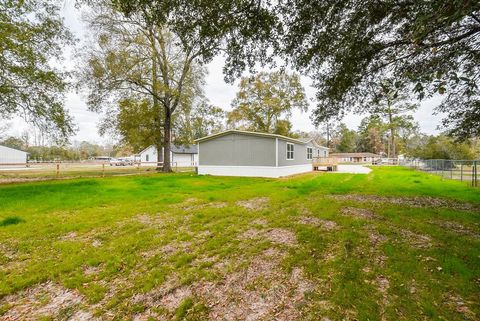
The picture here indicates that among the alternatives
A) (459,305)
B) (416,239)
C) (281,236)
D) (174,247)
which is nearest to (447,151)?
(416,239)

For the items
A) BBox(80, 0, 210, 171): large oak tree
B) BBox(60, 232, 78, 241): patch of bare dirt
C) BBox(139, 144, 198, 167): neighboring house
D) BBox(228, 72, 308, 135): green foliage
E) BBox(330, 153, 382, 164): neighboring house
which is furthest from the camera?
BBox(330, 153, 382, 164): neighboring house

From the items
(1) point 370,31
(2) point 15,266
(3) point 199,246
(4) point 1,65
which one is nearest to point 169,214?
(3) point 199,246

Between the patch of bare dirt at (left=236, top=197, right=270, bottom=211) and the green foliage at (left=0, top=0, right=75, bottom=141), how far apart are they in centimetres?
1049

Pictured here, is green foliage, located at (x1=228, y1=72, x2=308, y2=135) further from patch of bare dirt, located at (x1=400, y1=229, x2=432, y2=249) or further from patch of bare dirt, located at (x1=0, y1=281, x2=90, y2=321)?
patch of bare dirt, located at (x1=0, y1=281, x2=90, y2=321)

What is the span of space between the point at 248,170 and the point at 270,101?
49.8 feet

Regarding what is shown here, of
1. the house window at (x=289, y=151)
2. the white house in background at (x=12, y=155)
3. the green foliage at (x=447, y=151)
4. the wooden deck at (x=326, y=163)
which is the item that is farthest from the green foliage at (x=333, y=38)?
the white house in background at (x=12, y=155)

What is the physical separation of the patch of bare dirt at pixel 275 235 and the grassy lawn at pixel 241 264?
0.12 feet

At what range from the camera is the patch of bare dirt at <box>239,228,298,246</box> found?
4023 mm

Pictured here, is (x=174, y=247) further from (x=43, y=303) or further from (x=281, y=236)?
(x=281, y=236)

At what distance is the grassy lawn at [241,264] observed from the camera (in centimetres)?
232

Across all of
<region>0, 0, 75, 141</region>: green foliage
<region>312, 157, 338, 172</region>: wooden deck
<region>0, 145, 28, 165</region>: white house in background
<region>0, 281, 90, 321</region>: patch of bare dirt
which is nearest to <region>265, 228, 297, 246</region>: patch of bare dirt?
<region>0, 281, 90, 321</region>: patch of bare dirt

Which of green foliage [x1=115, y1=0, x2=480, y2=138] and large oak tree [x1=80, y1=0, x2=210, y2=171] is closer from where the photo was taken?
green foliage [x1=115, y1=0, x2=480, y2=138]

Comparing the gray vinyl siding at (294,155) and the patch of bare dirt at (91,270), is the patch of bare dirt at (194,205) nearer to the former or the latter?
the patch of bare dirt at (91,270)

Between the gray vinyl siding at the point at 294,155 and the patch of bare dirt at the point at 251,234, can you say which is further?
the gray vinyl siding at the point at 294,155
